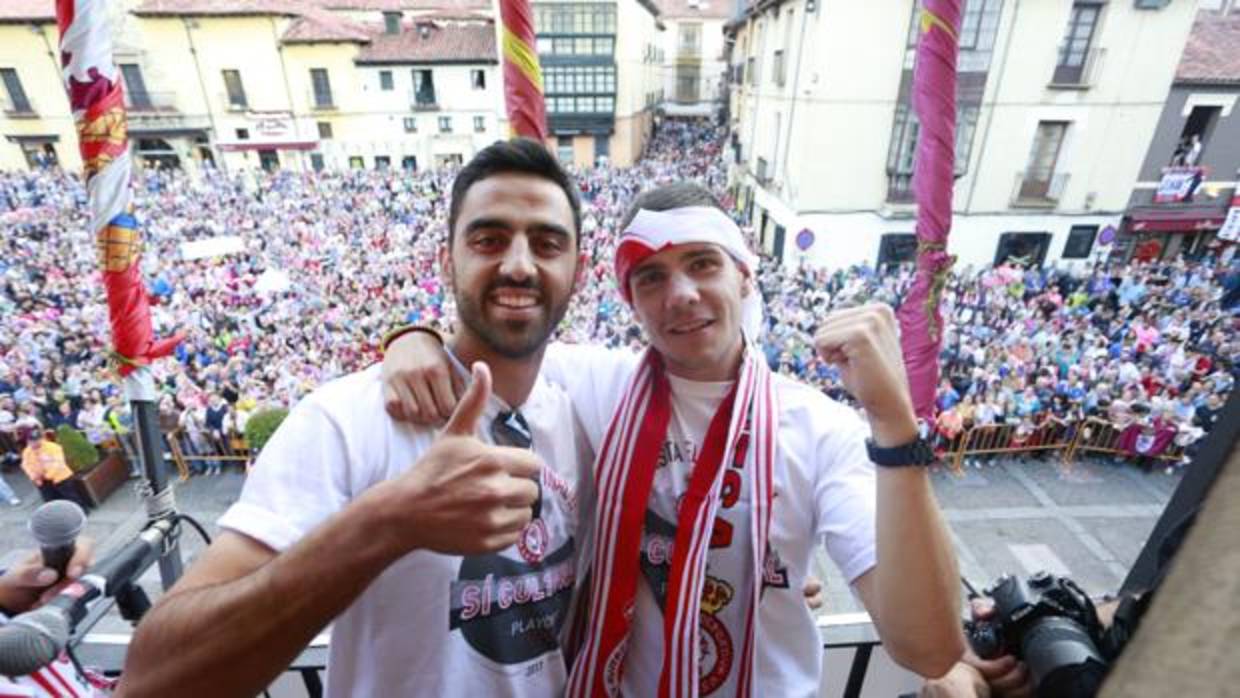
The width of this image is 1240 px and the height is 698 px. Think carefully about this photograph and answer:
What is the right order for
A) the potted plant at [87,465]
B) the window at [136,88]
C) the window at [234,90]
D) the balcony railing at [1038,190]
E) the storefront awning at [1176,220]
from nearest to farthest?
the potted plant at [87,465] → the balcony railing at [1038,190] → the storefront awning at [1176,220] → the window at [136,88] → the window at [234,90]

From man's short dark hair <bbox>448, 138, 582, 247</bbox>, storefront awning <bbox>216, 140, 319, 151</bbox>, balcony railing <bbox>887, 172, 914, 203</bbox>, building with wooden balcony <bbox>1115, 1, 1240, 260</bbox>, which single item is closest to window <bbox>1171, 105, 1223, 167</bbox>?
building with wooden balcony <bbox>1115, 1, 1240, 260</bbox>

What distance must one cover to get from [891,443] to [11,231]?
27875 mm

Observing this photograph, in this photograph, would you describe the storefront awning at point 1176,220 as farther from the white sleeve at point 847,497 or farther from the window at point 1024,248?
the white sleeve at point 847,497

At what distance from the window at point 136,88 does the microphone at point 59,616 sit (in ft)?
107

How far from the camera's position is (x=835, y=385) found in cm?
1024

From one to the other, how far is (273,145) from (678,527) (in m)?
34.8

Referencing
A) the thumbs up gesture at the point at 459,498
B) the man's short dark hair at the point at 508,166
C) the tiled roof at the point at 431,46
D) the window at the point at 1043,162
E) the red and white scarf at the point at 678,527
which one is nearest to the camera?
the thumbs up gesture at the point at 459,498

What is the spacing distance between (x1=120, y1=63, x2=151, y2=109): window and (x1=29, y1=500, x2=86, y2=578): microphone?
32.4 m

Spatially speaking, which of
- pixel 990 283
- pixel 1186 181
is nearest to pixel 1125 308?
pixel 990 283

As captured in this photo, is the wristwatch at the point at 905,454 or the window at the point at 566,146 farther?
the window at the point at 566,146

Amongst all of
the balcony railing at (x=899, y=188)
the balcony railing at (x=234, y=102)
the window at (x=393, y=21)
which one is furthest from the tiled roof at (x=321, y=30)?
the balcony railing at (x=899, y=188)

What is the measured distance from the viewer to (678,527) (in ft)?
5.63

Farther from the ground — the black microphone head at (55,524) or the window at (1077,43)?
the window at (1077,43)

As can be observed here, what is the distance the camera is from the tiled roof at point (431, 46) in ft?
94.2
